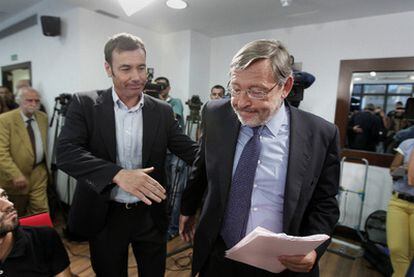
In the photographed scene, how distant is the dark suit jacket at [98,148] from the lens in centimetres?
101

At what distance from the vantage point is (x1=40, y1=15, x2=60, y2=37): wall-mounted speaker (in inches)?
121

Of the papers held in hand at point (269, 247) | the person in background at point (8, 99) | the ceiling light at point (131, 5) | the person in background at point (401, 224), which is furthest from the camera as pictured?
the person in background at point (8, 99)

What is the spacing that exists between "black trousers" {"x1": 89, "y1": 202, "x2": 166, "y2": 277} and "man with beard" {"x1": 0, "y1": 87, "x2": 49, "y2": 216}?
181 cm

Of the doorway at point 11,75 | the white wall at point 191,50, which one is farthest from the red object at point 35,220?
the doorway at point 11,75

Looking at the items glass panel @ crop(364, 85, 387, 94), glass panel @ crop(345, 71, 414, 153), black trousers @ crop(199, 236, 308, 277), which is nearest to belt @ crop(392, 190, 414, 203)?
glass panel @ crop(345, 71, 414, 153)

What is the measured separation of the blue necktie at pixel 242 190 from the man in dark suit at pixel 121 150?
348 mm

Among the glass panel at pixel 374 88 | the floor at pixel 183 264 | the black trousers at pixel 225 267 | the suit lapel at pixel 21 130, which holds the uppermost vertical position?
the glass panel at pixel 374 88

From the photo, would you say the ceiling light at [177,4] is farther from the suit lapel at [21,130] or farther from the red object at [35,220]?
the red object at [35,220]

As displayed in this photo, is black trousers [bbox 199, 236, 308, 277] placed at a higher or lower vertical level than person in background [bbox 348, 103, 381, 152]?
lower

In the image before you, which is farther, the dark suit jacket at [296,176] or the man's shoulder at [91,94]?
the man's shoulder at [91,94]

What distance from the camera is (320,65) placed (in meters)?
3.19

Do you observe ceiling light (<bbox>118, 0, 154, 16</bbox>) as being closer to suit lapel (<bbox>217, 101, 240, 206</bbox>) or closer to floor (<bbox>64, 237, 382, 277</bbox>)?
suit lapel (<bbox>217, 101, 240, 206</bbox>)

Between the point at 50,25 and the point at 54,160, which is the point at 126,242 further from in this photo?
the point at 50,25

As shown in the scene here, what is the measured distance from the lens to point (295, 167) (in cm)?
89
